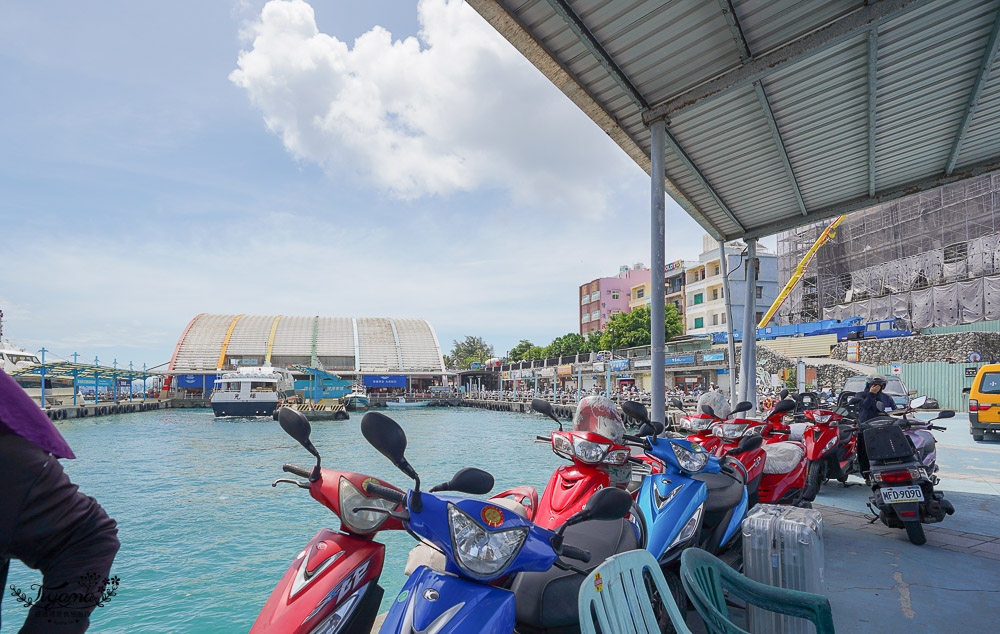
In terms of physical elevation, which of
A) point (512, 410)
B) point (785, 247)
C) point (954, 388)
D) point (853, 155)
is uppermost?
point (785, 247)

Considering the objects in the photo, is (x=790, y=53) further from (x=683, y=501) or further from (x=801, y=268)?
(x=801, y=268)

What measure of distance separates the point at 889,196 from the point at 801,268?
100.0ft

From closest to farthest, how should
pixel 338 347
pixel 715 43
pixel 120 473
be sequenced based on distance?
pixel 715 43 < pixel 120 473 < pixel 338 347

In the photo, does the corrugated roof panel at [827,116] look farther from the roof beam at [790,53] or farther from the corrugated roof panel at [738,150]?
the roof beam at [790,53]

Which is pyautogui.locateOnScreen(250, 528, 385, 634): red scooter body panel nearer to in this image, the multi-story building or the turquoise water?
the turquoise water

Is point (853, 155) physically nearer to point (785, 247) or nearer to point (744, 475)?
point (744, 475)

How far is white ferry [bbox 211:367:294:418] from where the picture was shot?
106 feet

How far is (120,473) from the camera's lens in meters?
12.5

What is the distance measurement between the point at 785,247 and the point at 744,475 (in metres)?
38.2

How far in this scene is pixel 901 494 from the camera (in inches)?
153

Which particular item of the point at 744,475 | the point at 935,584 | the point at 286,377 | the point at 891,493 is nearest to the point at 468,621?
the point at 744,475

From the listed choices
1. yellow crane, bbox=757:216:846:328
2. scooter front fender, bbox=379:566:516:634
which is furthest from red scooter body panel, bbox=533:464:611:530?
yellow crane, bbox=757:216:846:328

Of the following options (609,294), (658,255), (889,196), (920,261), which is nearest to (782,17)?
(658,255)

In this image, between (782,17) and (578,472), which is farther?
(782,17)
